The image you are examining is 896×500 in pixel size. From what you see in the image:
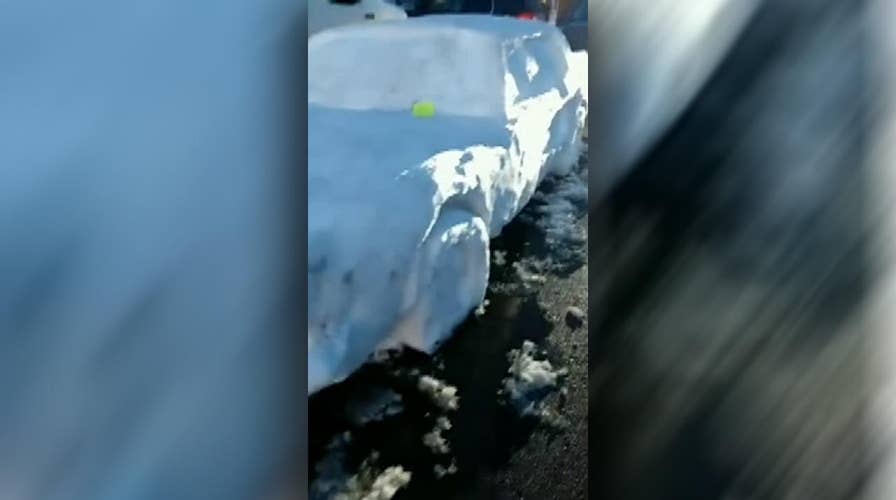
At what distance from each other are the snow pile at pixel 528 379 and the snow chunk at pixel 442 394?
0.36 feet

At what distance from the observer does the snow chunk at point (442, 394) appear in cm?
184

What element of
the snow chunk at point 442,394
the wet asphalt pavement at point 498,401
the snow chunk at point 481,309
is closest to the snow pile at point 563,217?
the wet asphalt pavement at point 498,401

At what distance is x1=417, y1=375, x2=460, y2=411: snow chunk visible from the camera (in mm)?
1845

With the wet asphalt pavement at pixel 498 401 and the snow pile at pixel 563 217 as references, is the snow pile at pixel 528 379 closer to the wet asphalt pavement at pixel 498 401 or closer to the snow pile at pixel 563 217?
the wet asphalt pavement at pixel 498 401

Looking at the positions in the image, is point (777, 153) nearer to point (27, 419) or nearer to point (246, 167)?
point (246, 167)

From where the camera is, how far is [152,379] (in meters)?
1.84

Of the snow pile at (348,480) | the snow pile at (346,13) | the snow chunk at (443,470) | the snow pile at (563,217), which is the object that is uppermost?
the snow pile at (346,13)

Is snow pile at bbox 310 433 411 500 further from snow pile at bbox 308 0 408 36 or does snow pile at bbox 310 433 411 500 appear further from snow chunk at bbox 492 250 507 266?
snow pile at bbox 308 0 408 36

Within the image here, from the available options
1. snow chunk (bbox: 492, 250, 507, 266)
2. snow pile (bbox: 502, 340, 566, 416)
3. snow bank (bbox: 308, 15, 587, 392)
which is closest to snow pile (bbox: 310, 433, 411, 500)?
snow bank (bbox: 308, 15, 587, 392)

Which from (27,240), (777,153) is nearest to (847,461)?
(777,153)

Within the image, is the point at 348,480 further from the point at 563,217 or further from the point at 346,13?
the point at 346,13

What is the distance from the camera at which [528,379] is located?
1.86m

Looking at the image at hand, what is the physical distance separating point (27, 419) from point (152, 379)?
10.3 inches

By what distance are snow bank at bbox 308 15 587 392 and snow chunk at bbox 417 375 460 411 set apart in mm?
80
